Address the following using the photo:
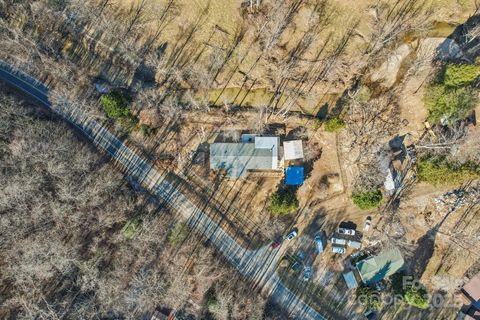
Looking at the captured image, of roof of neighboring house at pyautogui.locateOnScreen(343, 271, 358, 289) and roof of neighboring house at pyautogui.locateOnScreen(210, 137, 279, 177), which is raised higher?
roof of neighboring house at pyautogui.locateOnScreen(210, 137, 279, 177)

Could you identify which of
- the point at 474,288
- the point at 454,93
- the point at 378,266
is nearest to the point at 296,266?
the point at 378,266

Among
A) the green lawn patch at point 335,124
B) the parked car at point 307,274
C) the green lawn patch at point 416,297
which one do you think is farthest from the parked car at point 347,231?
the green lawn patch at point 335,124

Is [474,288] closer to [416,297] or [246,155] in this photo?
[416,297]

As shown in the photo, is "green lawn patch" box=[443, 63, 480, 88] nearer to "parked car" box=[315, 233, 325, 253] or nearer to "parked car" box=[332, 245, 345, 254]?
"parked car" box=[332, 245, 345, 254]

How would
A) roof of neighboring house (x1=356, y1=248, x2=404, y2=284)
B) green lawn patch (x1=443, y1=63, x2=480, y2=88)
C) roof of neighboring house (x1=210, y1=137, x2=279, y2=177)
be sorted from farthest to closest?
1. roof of neighboring house (x1=210, y1=137, x2=279, y2=177)
2. roof of neighboring house (x1=356, y1=248, x2=404, y2=284)
3. green lawn patch (x1=443, y1=63, x2=480, y2=88)

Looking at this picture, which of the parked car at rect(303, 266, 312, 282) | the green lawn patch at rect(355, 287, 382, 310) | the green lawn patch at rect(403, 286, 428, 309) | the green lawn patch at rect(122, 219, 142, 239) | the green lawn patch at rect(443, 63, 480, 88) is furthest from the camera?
the parked car at rect(303, 266, 312, 282)

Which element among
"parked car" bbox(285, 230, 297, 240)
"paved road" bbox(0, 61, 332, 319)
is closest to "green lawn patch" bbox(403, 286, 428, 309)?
"paved road" bbox(0, 61, 332, 319)
